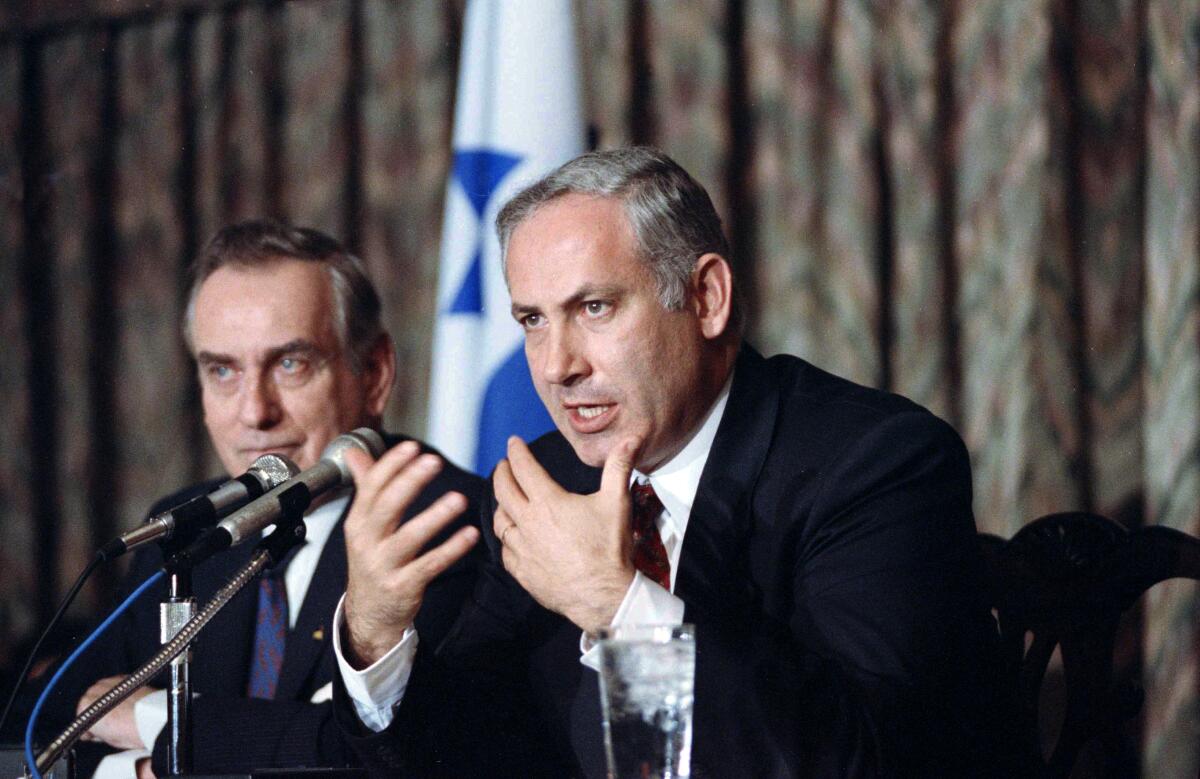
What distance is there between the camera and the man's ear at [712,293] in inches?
86.4

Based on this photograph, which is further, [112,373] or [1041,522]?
[112,373]

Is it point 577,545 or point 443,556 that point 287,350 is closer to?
point 443,556

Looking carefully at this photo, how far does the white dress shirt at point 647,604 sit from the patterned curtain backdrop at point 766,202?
1.13 meters

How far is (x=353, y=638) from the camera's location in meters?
1.90

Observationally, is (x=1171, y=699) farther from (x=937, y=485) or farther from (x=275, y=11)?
(x=275, y=11)

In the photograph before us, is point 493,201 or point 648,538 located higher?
point 493,201

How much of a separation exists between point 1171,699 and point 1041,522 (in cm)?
95

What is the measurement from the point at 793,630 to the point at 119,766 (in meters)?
1.21

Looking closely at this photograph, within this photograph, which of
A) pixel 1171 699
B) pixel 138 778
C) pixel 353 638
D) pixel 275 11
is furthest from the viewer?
pixel 275 11

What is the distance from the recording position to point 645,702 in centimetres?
115

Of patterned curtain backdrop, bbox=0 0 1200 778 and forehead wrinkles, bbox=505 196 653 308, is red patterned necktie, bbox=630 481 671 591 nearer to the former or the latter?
forehead wrinkles, bbox=505 196 653 308

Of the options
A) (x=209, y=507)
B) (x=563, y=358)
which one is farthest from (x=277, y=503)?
(x=563, y=358)

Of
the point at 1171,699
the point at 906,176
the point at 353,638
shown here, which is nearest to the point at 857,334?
the point at 906,176

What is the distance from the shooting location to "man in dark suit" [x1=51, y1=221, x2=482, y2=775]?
263 cm
